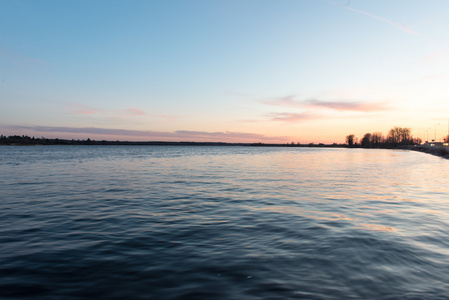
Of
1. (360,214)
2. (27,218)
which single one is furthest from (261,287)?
(27,218)

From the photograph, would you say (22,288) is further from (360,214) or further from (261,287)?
(360,214)

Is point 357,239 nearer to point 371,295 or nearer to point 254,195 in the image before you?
point 371,295

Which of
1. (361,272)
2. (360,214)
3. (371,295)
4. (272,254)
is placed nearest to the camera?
(371,295)

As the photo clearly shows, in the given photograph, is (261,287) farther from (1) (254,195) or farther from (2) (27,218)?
(1) (254,195)

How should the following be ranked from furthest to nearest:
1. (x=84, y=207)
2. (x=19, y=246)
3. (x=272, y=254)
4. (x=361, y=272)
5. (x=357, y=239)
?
(x=84, y=207), (x=357, y=239), (x=19, y=246), (x=272, y=254), (x=361, y=272)

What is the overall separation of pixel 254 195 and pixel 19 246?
45.7ft

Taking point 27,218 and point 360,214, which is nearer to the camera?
point 27,218

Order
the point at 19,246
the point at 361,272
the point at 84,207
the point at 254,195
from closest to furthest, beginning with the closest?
the point at 361,272 < the point at 19,246 < the point at 84,207 < the point at 254,195

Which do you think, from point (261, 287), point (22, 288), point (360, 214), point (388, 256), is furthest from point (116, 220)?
point (360, 214)

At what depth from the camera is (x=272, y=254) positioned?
8.69 m

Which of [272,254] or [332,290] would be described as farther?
[272,254]

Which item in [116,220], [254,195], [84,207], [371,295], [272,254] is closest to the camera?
[371,295]

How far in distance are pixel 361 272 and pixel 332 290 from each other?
1554 millimetres

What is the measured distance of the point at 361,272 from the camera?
293 inches
